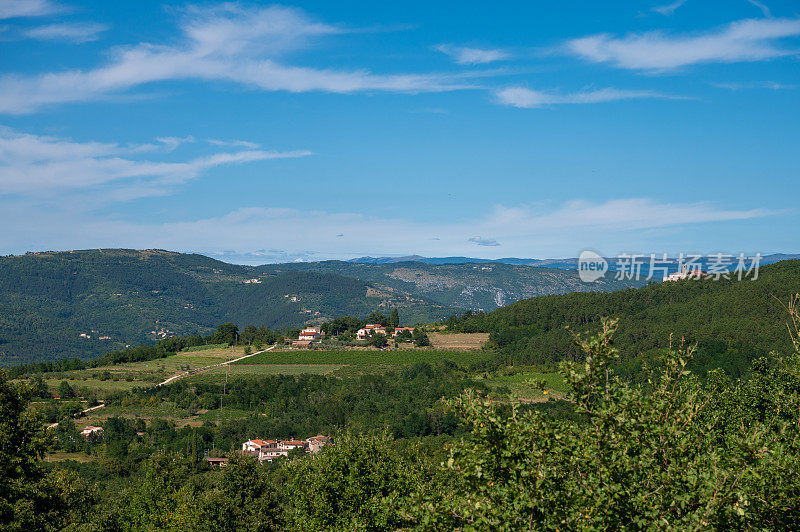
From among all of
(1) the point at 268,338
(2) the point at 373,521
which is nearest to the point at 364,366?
(1) the point at 268,338

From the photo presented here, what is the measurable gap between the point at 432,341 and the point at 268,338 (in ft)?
160

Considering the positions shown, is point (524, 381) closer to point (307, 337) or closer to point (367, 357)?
point (367, 357)

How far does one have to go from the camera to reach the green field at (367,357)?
140 m

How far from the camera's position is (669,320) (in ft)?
451

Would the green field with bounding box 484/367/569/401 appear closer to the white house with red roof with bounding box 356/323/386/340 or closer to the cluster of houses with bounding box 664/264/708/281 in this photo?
the white house with red roof with bounding box 356/323/386/340

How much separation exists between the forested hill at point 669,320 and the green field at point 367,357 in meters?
11.1

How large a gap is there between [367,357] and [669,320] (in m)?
72.0

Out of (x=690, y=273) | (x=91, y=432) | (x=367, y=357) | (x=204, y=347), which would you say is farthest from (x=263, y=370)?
(x=690, y=273)

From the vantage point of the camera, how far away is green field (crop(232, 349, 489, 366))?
140m

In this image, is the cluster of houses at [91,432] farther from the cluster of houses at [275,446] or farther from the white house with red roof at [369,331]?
the white house with red roof at [369,331]

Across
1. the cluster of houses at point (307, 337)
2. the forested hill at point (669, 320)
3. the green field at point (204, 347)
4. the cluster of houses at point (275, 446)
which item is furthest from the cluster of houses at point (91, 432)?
the forested hill at point (669, 320)

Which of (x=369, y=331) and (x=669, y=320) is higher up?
(x=669, y=320)

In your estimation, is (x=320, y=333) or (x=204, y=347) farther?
(x=320, y=333)

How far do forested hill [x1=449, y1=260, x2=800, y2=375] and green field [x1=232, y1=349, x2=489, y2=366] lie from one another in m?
11.1
